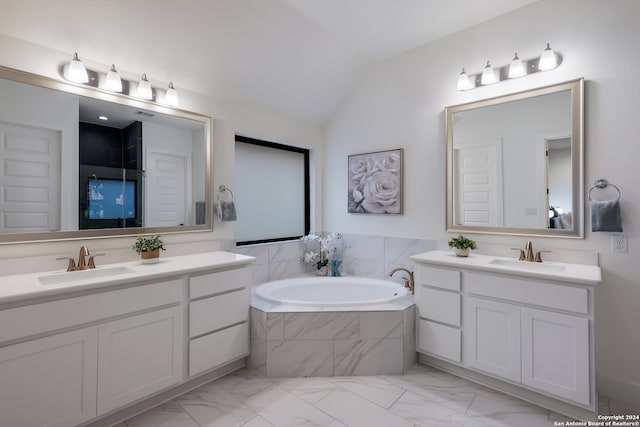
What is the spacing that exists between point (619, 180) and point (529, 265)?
0.78 m

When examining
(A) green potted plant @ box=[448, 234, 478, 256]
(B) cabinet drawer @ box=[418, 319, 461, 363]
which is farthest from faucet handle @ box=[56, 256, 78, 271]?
(A) green potted plant @ box=[448, 234, 478, 256]

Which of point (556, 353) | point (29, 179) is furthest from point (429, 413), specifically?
point (29, 179)

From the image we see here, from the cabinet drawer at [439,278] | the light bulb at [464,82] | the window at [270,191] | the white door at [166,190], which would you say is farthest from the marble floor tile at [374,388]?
the light bulb at [464,82]

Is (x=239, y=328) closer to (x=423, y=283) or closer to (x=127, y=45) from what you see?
(x=423, y=283)

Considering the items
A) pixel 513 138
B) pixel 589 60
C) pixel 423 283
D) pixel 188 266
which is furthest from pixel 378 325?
pixel 589 60

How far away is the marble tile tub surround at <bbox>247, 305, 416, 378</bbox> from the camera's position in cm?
231

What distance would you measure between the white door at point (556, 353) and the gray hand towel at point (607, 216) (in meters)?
0.65

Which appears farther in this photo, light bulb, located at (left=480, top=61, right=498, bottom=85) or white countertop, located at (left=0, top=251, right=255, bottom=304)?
light bulb, located at (left=480, top=61, right=498, bottom=85)

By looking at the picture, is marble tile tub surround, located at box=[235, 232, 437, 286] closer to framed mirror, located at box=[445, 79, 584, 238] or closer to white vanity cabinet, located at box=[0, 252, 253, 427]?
framed mirror, located at box=[445, 79, 584, 238]

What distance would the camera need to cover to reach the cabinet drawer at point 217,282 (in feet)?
6.86

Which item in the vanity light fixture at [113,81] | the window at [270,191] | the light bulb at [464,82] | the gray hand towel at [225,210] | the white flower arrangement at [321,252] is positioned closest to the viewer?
the vanity light fixture at [113,81]

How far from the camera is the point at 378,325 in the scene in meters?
2.34

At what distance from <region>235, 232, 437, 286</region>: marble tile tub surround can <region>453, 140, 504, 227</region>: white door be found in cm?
43

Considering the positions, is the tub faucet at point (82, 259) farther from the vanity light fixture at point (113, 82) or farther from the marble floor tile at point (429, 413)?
the marble floor tile at point (429, 413)
